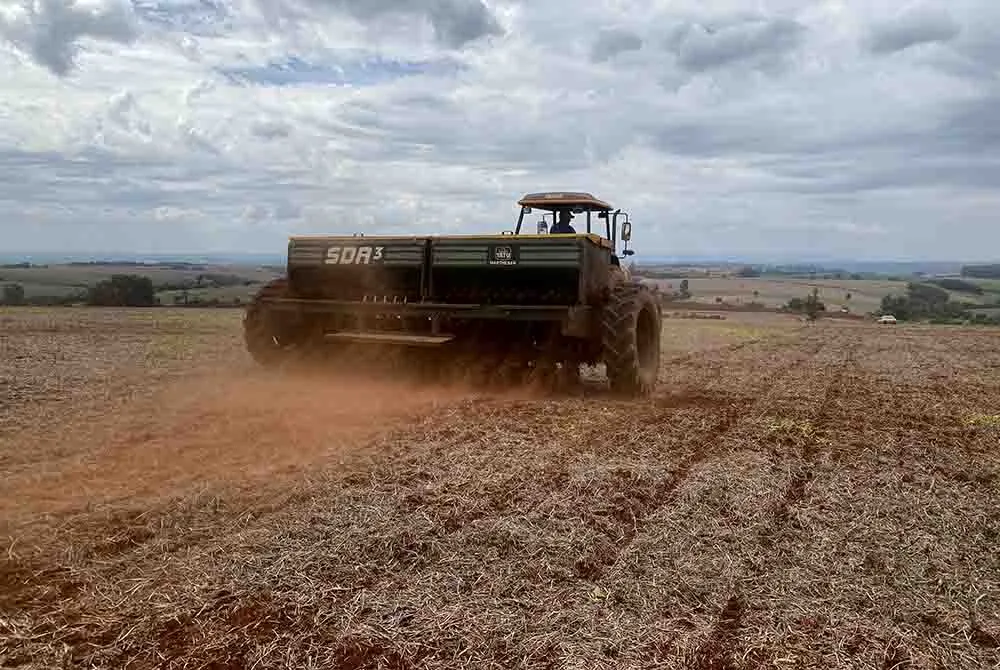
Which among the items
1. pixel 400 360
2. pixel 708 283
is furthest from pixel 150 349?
pixel 708 283

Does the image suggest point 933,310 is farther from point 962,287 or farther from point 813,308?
point 962,287

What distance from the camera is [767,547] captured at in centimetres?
556

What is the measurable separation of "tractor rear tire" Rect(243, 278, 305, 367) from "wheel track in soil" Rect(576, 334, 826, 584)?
554cm

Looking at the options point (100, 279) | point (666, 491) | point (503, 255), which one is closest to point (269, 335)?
point (503, 255)

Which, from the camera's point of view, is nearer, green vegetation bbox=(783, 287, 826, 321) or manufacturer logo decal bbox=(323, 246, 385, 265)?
manufacturer logo decal bbox=(323, 246, 385, 265)

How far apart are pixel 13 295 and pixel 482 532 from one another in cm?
3381

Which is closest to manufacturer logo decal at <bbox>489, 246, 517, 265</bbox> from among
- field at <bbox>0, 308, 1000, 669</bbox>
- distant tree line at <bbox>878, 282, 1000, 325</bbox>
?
field at <bbox>0, 308, 1000, 669</bbox>

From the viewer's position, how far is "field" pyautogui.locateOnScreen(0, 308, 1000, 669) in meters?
4.13

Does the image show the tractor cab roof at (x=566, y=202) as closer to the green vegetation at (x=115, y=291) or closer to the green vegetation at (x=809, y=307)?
the green vegetation at (x=115, y=291)

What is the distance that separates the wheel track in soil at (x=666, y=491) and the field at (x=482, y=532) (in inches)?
1.2

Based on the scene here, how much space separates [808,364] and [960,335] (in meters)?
16.9

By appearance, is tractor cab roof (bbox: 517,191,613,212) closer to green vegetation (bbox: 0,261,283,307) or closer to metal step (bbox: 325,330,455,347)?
metal step (bbox: 325,330,455,347)

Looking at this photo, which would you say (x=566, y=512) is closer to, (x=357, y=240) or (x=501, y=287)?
(x=501, y=287)

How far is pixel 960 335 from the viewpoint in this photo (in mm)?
31828
